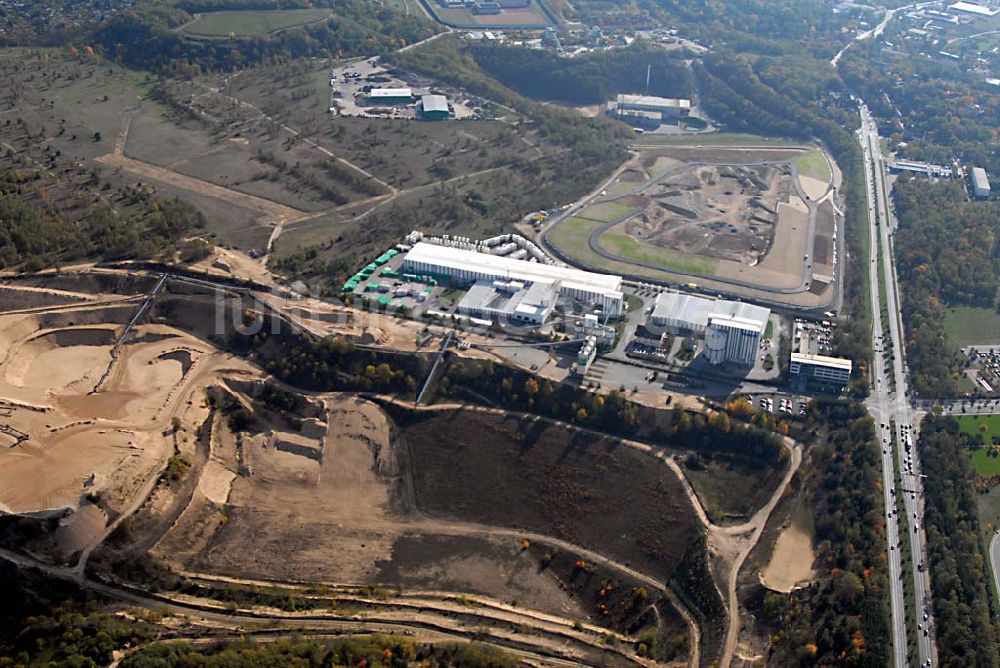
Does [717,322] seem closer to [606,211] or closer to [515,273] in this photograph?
[515,273]

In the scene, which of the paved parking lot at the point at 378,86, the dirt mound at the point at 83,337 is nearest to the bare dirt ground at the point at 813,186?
the paved parking lot at the point at 378,86

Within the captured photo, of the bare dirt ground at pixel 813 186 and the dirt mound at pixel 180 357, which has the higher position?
the bare dirt ground at pixel 813 186

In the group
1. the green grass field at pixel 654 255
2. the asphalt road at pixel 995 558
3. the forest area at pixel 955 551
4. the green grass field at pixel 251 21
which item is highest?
the green grass field at pixel 251 21

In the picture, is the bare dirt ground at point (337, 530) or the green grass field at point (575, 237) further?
the green grass field at point (575, 237)

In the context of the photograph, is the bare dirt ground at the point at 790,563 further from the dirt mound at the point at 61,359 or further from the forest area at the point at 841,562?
the dirt mound at the point at 61,359

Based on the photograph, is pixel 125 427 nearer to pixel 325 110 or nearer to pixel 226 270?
pixel 226 270

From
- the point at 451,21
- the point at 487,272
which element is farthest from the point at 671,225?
the point at 451,21

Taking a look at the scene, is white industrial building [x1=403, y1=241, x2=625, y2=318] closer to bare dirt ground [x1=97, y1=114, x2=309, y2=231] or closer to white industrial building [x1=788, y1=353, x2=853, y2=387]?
white industrial building [x1=788, y1=353, x2=853, y2=387]
